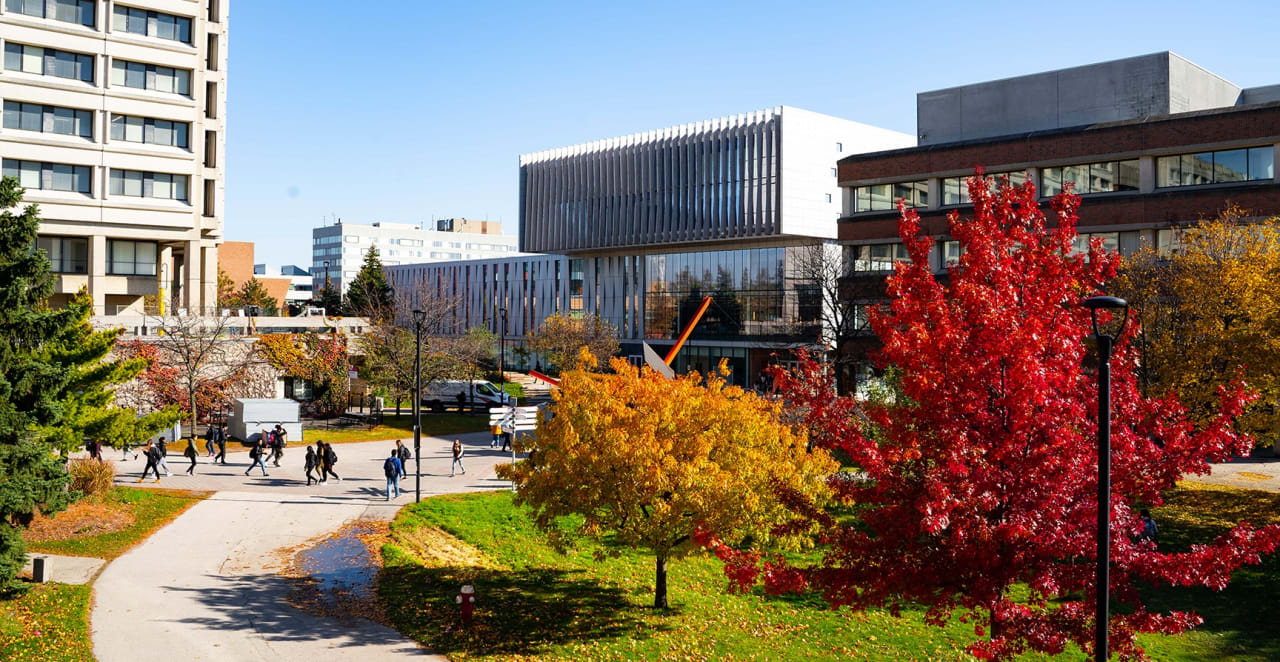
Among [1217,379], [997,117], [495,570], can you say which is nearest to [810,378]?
[495,570]

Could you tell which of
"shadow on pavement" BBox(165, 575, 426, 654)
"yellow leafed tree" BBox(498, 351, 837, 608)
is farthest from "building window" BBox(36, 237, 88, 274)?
"yellow leafed tree" BBox(498, 351, 837, 608)

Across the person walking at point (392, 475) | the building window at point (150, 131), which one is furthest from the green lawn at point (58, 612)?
the building window at point (150, 131)

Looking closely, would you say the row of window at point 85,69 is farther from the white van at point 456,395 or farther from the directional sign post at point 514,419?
the directional sign post at point 514,419

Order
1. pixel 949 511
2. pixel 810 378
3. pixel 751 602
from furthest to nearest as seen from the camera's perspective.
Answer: pixel 751 602 → pixel 810 378 → pixel 949 511

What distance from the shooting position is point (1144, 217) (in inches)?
1725

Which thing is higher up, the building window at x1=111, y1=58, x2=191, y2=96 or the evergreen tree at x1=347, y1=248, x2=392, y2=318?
the building window at x1=111, y1=58, x2=191, y2=96

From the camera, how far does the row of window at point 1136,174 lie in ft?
134

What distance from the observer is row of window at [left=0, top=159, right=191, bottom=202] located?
157ft

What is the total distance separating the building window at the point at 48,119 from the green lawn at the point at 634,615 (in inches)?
1406

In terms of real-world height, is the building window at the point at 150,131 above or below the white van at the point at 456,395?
above

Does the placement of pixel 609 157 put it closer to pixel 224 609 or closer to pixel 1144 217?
pixel 1144 217

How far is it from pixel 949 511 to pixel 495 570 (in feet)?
42.5

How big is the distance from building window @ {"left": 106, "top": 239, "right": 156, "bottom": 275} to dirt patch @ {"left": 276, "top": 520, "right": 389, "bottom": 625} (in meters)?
35.0

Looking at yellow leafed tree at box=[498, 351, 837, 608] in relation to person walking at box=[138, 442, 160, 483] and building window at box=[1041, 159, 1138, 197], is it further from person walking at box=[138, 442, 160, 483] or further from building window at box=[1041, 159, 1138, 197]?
building window at box=[1041, 159, 1138, 197]
